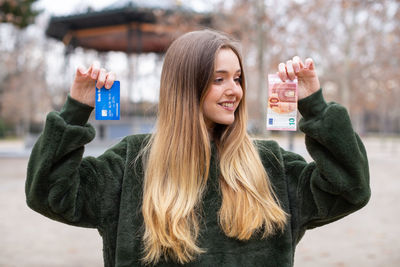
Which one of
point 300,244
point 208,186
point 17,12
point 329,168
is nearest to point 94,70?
point 208,186

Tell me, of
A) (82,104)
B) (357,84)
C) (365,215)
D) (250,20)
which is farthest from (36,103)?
(82,104)

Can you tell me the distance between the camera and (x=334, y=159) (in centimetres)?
166

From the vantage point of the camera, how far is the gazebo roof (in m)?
13.6

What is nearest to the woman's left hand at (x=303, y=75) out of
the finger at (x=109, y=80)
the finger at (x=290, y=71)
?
the finger at (x=290, y=71)

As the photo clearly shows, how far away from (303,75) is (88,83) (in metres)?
0.90

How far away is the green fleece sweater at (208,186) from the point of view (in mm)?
1624

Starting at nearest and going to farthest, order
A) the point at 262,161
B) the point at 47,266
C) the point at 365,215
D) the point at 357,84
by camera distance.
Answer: the point at 262,161 < the point at 47,266 < the point at 365,215 < the point at 357,84

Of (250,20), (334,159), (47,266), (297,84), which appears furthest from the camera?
(250,20)

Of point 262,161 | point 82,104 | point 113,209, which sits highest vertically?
point 82,104

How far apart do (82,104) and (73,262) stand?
363 centimetres

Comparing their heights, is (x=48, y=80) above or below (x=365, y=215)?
above

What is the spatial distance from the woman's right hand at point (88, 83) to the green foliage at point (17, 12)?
530 inches

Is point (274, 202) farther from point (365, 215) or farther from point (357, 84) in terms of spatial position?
point (357, 84)

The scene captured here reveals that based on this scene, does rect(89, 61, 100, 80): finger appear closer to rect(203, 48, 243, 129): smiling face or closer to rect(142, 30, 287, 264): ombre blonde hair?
rect(142, 30, 287, 264): ombre blonde hair
